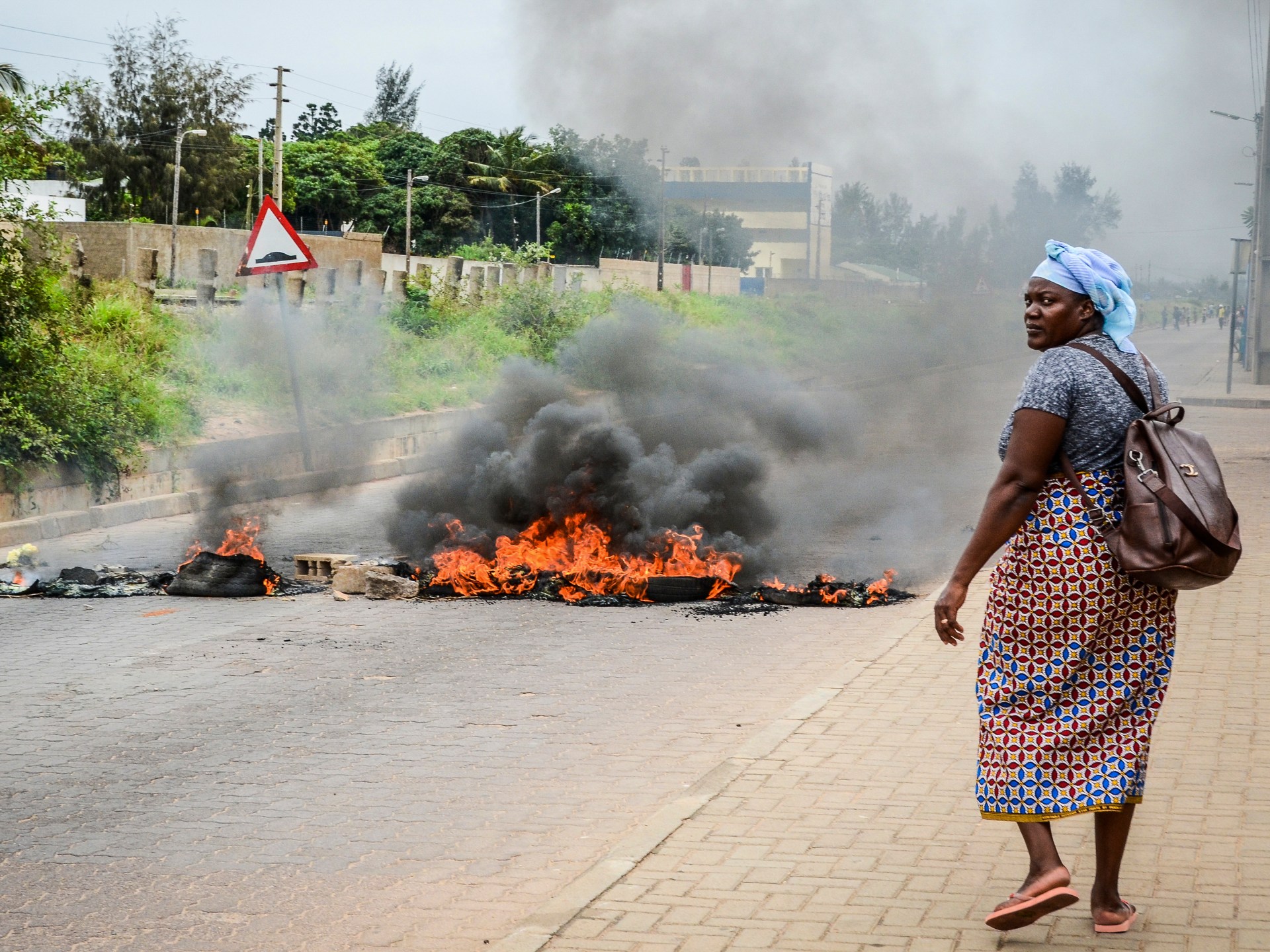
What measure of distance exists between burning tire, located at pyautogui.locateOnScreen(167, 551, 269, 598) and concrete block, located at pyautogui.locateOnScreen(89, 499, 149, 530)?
130 inches

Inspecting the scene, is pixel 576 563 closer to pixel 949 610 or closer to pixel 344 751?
pixel 344 751

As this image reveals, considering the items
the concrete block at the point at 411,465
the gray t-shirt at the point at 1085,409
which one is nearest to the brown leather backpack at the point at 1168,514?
the gray t-shirt at the point at 1085,409

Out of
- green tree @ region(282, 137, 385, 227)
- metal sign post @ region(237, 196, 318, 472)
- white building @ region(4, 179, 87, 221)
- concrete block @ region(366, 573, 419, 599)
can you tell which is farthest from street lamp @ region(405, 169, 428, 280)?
concrete block @ region(366, 573, 419, 599)

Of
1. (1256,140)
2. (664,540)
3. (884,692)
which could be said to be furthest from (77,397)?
(1256,140)

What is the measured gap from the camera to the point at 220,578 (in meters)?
9.30

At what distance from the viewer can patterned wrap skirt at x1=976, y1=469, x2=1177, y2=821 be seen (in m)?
3.45

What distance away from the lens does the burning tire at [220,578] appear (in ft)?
30.3

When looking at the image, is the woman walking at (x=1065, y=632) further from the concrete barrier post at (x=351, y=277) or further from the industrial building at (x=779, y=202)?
the concrete barrier post at (x=351, y=277)

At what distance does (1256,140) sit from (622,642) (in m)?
31.5

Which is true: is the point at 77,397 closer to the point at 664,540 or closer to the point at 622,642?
the point at 664,540

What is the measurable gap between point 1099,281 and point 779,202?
1458 centimetres

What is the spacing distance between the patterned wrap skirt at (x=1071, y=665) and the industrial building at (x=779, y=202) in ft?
41.2

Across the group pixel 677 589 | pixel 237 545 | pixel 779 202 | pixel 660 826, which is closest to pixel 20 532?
pixel 237 545

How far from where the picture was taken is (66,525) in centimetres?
1192
